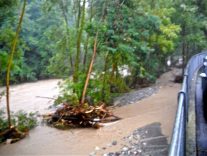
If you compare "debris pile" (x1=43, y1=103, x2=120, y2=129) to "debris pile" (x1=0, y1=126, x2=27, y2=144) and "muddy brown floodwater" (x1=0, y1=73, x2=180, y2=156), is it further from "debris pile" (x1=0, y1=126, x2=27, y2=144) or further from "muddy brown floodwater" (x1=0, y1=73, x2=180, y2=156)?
"debris pile" (x1=0, y1=126, x2=27, y2=144)

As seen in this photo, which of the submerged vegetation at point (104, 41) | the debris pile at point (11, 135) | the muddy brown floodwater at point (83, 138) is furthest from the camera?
the submerged vegetation at point (104, 41)

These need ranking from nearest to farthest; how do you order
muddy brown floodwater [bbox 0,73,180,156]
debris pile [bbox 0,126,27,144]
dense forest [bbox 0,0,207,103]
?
muddy brown floodwater [bbox 0,73,180,156] → debris pile [bbox 0,126,27,144] → dense forest [bbox 0,0,207,103]

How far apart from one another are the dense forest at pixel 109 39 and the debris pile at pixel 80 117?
1328mm

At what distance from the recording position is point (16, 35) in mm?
11234

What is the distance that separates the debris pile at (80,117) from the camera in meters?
12.3

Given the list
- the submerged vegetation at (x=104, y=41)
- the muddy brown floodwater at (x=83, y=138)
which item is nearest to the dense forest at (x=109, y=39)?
the submerged vegetation at (x=104, y=41)

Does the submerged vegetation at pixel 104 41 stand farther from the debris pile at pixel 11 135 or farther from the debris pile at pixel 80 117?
the debris pile at pixel 11 135

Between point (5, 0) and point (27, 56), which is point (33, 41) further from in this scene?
point (5, 0)

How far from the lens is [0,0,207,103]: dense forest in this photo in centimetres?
1446

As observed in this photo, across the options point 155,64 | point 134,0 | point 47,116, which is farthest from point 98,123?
point 155,64

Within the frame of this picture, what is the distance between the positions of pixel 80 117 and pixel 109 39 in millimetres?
4453

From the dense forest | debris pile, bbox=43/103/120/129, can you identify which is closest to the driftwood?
debris pile, bbox=43/103/120/129

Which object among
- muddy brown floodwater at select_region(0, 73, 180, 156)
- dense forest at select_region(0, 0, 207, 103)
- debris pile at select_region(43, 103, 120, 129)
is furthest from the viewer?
dense forest at select_region(0, 0, 207, 103)

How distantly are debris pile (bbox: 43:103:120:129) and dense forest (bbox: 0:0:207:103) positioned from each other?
1.33 metres
